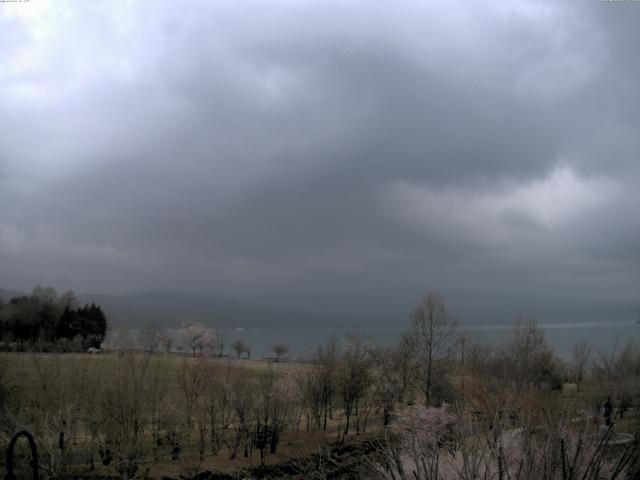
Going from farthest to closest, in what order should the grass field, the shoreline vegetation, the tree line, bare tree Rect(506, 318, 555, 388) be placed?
the tree line
bare tree Rect(506, 318, 555, 388)
the grass field
the shoreline vegetation

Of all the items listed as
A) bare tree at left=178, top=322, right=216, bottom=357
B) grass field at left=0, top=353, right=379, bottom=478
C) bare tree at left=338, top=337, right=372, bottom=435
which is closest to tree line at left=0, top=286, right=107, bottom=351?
bare tree at left=178, top=322, right=216, bottom=357

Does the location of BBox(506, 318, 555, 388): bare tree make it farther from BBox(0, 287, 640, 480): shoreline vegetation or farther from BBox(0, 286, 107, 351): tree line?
BBox(0, 286, 107, 351): tree line

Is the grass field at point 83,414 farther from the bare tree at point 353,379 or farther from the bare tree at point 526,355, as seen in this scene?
the bare tree at point 526,355

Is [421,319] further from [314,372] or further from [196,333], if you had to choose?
[196,333]

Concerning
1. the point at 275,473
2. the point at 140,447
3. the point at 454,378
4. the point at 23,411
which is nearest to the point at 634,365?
the point at 454,378

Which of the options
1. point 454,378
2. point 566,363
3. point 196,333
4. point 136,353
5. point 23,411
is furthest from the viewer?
point 196,333

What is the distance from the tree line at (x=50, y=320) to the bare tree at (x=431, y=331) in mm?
83082

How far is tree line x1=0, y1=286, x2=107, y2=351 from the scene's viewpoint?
122m

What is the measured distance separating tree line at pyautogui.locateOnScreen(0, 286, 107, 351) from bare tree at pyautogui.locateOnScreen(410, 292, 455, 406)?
83082 millimetres

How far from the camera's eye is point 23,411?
33406 mm

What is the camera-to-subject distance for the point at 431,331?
54906mm

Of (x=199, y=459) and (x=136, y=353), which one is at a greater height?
(x=136, y=353)

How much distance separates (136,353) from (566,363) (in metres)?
60.7

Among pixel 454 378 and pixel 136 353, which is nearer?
pixel 136 353
